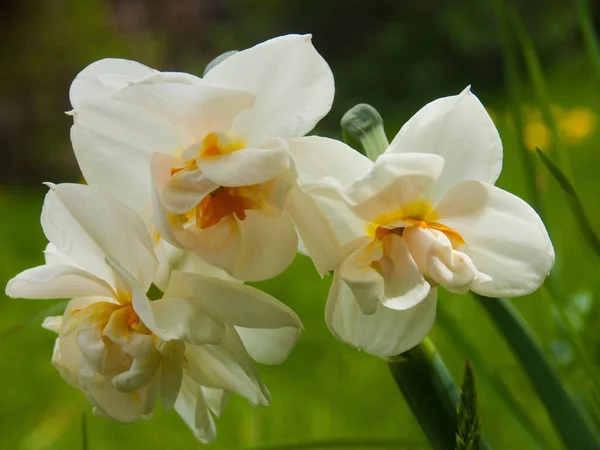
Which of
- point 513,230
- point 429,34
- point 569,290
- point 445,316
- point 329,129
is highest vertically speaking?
point 513,230

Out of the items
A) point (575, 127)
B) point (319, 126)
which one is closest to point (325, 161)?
point (575, 127)

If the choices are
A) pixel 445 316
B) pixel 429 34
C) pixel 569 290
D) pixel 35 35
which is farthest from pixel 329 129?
pixel 445 316

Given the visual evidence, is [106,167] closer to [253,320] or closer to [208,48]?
[253,320]

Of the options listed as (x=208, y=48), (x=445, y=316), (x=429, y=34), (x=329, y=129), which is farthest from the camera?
(x=208, y=48)

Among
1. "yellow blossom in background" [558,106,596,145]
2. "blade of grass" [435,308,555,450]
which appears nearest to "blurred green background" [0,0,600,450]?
"yellow blossom in background" [558,106,596,145]

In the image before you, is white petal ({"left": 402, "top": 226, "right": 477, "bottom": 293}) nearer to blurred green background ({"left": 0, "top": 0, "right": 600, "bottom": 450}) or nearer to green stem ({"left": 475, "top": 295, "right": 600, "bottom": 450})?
green stem ({"left": 475, "top": 295, "right": 600, "bottom": 450})

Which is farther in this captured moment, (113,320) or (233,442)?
(233,442)

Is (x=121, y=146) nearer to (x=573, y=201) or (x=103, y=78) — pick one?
(x=103, y=78)
